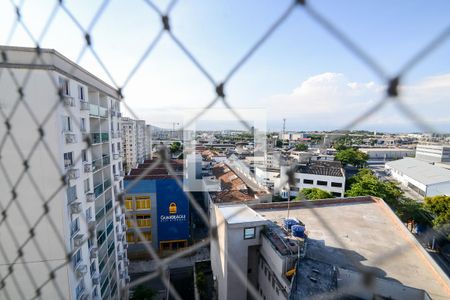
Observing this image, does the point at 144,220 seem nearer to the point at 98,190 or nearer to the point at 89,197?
the point at 98,190

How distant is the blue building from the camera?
226 inches

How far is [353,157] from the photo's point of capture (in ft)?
35.6

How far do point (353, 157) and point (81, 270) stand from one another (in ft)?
35.9

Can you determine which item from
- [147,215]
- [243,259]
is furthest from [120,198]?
[147,215]

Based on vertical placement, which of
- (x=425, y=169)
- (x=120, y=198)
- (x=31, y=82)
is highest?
(x=31, y=82)

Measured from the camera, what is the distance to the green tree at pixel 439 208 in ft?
16.6

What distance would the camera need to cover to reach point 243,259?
10.5 feet

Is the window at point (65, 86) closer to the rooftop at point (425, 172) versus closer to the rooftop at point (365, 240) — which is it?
the rooftop at point (365, 240)

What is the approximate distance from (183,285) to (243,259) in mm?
2490

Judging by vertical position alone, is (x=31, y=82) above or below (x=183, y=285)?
above

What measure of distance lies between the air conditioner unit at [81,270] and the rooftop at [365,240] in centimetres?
241

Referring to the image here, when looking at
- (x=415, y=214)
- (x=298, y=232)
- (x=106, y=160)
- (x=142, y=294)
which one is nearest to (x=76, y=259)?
(x=106, y=160)

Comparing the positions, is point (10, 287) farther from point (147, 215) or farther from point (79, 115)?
point (147, 215)

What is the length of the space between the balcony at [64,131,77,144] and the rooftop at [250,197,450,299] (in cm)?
226
